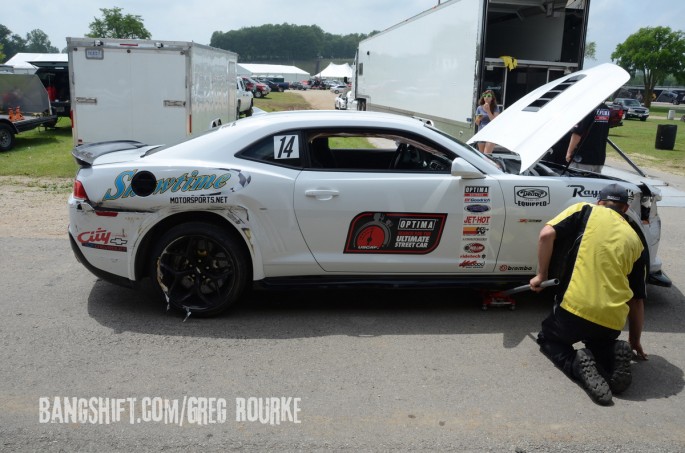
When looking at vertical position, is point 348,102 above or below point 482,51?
below

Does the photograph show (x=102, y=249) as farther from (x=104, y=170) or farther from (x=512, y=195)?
(x=512, y=195)

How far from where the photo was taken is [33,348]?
4297 mm

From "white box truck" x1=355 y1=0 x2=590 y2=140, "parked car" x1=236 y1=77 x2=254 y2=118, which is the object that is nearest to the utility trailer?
"parked car" x1=236 y1=77 x2=254 y2=118

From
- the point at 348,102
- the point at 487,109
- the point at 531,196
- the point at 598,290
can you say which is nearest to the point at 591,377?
the point at 598,290

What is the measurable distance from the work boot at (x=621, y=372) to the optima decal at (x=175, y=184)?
2.78m

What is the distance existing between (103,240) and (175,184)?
27.4 inches

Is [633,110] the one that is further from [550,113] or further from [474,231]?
[474,231]

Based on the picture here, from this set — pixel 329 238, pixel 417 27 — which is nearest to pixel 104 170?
pixel 329 238

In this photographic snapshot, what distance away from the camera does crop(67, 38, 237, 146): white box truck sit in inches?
486

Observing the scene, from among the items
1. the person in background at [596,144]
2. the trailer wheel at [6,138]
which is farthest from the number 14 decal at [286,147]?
the trailer wheel at [6,138]

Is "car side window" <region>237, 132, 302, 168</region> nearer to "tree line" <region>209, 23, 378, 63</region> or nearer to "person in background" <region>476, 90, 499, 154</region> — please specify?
"person in background" <region>476, 90, 499, 154</region>

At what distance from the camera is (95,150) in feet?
17.3

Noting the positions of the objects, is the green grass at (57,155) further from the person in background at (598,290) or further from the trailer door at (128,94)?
the person in background at (598,290)

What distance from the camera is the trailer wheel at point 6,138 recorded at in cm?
1478
